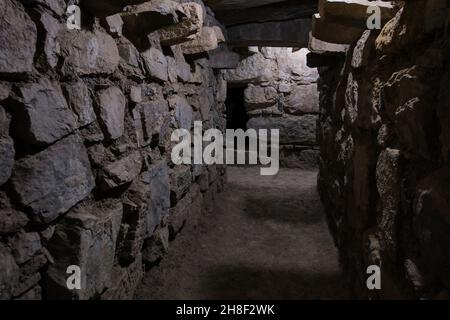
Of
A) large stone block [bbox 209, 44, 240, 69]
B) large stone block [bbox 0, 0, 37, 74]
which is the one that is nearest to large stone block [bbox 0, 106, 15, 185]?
large stone block [bbox 0, 0, 37, 74]

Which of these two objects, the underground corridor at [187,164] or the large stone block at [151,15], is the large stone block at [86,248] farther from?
the large stone block at [151,15]

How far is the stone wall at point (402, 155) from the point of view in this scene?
0.80 meters

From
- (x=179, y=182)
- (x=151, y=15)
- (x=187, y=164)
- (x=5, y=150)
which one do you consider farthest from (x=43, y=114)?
(x=187, y=164)

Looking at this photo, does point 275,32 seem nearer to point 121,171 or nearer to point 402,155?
point 121,171

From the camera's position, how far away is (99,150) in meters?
1.31

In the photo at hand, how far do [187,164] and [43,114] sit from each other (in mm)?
1379

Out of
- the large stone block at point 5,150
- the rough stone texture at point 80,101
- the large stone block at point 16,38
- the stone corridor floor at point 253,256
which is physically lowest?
the stone corridor floor at point 253,256

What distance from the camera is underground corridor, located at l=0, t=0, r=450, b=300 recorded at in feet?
2.94

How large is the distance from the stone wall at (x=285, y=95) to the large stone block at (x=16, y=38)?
158 inches

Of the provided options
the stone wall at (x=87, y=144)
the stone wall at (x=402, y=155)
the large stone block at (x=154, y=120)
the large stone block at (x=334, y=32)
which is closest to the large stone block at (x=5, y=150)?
the stone wall at (x=87, y=144)

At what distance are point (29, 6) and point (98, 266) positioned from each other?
2.72 ft

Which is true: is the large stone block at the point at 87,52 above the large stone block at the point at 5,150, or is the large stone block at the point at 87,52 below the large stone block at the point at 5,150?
above

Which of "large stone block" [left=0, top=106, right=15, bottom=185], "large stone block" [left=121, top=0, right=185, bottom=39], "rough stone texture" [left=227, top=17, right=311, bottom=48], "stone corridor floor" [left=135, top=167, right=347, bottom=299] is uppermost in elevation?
"rough stone texture" [left=227, top=17, right=311, bottom=48]

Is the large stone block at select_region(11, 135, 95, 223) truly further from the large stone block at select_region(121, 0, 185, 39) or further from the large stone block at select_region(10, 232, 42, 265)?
the large stone block at select_region(121, 0, 185, 39)
